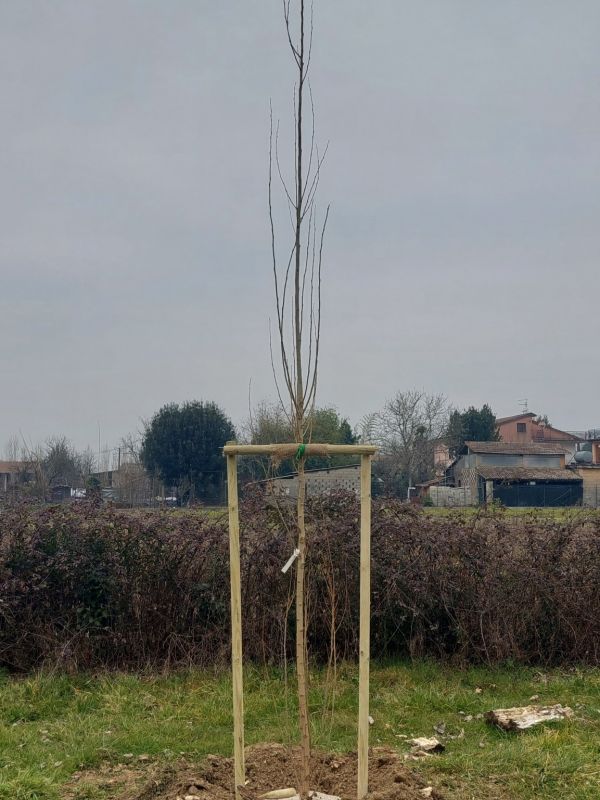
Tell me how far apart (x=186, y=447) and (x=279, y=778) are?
35.5 metres

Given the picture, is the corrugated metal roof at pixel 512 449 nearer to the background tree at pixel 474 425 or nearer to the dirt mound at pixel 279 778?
the background tree at pixel 474 425

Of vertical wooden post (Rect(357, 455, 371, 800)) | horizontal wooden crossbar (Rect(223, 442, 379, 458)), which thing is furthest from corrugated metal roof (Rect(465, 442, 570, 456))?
horizontal wooden crossbar (Rect(223, 442, 379, 458))

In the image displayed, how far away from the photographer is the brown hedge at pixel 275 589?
694 centimetres

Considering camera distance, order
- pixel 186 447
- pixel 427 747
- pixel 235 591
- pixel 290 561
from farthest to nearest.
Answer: pixel 186 447 → pixel 427 747 → pixel 235 591 → pixel 290 561

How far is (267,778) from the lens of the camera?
3965 mm

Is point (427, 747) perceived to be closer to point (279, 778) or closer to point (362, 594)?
point (279, 778)

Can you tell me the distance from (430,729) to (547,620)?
222 centimetres

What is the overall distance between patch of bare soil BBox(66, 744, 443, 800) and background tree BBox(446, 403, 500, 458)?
160 feet

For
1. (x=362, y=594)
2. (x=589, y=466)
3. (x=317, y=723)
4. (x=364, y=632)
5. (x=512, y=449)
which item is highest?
(x=512, y=449)

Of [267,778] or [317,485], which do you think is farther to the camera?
[317,485]

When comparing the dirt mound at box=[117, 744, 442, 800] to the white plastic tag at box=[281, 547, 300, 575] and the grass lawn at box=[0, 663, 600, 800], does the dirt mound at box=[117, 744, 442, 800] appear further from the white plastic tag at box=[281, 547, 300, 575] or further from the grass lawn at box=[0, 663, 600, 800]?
the white plastic tag at box=[281, 547, 300, 575]

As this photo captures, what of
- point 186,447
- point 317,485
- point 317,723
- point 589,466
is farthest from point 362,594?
point 589,466

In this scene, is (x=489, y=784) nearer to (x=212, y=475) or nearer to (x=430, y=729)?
(x=430, y=729)

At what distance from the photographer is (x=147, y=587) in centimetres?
716
